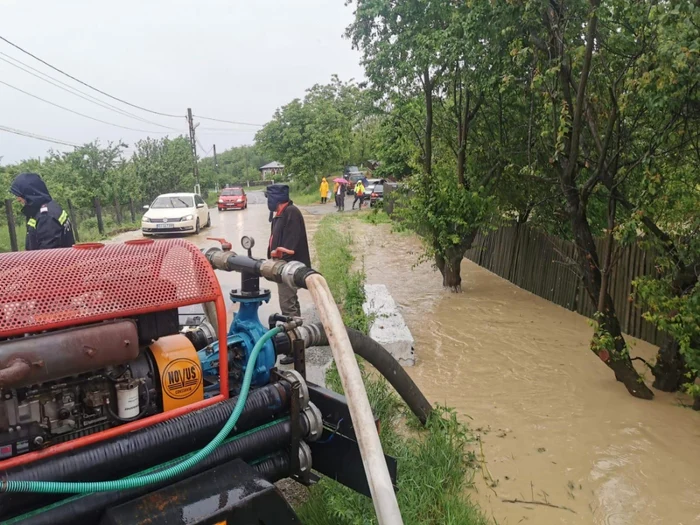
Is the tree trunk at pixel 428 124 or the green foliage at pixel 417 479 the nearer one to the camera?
the green foliage at pixel 417 479

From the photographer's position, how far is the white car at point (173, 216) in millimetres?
18505

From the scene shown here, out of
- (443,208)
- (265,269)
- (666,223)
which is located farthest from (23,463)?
(443,208)

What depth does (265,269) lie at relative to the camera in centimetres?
303

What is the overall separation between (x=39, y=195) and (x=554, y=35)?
5628 millimetres

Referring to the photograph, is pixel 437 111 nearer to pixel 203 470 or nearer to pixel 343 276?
pixel 343 276

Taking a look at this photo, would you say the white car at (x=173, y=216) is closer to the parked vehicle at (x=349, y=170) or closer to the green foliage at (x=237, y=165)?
the parked vehicle at (x=349, y=170)

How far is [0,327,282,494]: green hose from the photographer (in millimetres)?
1993

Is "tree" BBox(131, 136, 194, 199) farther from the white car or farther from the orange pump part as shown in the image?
the orange pump part

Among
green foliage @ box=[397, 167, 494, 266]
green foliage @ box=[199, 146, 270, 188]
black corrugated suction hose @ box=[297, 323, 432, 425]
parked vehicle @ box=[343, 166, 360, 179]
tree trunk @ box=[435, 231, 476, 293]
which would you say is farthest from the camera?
green foliage @ box=[199, 146, 270, 188]

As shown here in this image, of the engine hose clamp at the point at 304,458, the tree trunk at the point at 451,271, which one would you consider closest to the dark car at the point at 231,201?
the tree trunk at the point at 451,271

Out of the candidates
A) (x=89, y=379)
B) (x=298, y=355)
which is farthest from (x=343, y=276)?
(x=89, y=379)

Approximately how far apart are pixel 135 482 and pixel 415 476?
6.96ft

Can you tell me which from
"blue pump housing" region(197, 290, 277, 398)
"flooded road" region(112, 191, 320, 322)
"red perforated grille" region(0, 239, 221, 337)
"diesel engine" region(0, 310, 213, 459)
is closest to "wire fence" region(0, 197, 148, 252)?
"flooded road" region(112, 191, 320, 322)

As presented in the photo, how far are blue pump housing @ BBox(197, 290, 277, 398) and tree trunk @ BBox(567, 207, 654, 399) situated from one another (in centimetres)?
371
